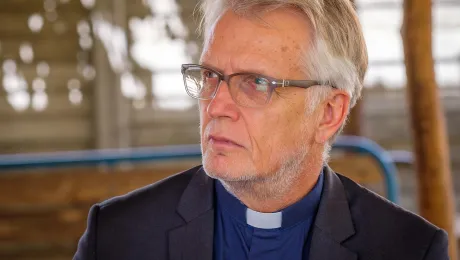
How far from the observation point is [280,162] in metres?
1.47

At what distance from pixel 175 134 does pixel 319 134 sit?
3.74 metres

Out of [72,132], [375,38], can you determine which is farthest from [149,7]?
[375,38]

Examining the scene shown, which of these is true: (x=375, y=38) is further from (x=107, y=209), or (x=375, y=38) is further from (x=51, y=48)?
(x=107, y=209)

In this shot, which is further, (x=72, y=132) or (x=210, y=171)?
(x=72, y=132)

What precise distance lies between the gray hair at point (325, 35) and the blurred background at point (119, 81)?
133 inches

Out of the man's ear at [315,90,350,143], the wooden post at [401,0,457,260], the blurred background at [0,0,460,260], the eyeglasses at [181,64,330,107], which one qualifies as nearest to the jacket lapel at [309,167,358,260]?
the man's ear at [315,90,350,143]

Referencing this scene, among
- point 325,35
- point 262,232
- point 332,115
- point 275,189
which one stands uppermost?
point 325,35

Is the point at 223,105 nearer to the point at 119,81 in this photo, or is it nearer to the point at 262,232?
the point at 262,232

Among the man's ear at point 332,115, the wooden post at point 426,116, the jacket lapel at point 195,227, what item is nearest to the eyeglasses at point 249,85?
the man's ear at point 332,115

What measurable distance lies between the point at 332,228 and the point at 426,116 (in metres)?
0.99

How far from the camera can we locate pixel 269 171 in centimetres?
146

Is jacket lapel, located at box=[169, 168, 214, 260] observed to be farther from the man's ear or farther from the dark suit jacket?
the man's ear

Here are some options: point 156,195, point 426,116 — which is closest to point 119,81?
point 426,116

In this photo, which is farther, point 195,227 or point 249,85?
point 195,227
